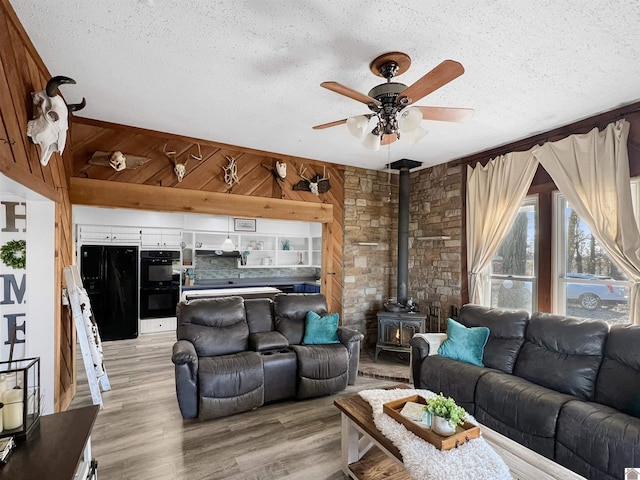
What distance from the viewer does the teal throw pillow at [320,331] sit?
3.69 metres

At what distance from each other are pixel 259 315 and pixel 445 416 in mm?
2491

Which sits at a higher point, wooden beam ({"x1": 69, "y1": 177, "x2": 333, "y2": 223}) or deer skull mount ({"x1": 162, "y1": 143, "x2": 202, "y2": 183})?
deer skull mount ({"x1": 162, "y1": 143, "x2": 202, "y2": 183})

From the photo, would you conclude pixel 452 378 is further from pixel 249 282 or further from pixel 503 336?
pixel 249 282

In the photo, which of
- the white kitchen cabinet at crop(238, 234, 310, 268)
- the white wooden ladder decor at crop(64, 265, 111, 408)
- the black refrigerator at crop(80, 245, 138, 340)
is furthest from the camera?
the white kitchen cabinet at crop(238, 234, 310, 268)

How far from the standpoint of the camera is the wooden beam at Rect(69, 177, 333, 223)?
11.2 ft

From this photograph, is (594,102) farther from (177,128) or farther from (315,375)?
(177,128)

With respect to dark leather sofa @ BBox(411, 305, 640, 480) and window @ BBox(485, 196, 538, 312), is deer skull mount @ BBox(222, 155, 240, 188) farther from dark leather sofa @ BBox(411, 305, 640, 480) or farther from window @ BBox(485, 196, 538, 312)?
window @ BBox(485, 196, 538, 312)

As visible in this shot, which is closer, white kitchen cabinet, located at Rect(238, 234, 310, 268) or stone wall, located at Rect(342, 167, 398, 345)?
stone wall, located at Rect(342, 167, 398, 345)

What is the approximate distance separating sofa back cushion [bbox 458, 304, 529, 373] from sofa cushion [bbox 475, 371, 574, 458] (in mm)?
193

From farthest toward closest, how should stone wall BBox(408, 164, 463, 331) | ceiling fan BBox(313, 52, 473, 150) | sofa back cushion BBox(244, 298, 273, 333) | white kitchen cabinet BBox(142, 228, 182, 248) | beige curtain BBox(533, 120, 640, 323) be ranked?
1. white kitchen cabinet BBox(142, 228, 182, 248)
2. stone wall BBox(408, 164, 463, 331)
3. sofa back cushion BBox(244, 298, 273, 333)
4. beige curtain BBox(533, 120, 640, 323)
5. ceiling fan BBox(313, 52, 473, 150)

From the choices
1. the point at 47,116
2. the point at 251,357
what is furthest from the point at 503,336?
the point at 47,116

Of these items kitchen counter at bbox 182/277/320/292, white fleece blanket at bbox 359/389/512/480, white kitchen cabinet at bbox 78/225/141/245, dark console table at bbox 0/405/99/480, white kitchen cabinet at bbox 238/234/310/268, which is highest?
white kitchen cabinet at bbox 78/225/141/245

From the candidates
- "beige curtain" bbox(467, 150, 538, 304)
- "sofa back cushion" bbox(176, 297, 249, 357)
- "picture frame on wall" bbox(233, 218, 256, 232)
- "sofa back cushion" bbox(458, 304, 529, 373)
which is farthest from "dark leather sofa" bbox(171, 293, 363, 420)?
"picture frame on wall" bbox(233, 218, 256, 232)

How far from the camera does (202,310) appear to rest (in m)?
3.49
